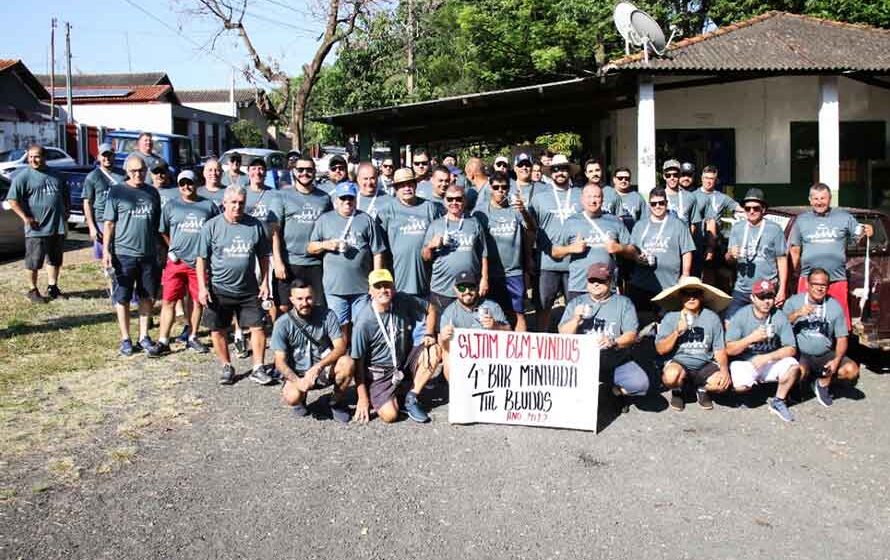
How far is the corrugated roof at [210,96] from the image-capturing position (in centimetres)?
6381

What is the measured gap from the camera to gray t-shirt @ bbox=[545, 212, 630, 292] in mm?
7430

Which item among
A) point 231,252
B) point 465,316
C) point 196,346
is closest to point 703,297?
point 465,316

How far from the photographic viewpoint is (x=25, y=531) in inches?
180

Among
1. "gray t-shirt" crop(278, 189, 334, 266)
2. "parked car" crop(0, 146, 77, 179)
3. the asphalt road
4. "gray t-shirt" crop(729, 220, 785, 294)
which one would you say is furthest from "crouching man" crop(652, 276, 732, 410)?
Result: "parked car" crop(0, 146, 77, 179)

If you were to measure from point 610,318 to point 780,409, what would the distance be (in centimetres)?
149

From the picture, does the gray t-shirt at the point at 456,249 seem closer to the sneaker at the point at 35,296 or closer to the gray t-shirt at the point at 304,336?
the gray t-shirt at the point at 304,336

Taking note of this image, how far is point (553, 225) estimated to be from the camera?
8.12 m

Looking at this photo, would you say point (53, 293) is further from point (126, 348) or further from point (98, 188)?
point (126, 348)

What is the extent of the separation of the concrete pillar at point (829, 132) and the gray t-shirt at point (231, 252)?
10957 mm

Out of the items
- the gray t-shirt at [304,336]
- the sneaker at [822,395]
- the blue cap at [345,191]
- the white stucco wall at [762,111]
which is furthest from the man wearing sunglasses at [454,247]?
the white stucco wall at [762,111]

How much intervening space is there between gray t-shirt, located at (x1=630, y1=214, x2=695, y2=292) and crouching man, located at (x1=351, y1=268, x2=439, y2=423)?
2315mm

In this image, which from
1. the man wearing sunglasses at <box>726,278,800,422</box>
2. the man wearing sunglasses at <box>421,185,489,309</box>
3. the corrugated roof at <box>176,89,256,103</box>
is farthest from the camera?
the corrugated roof at <box>176,89,256,103</box>

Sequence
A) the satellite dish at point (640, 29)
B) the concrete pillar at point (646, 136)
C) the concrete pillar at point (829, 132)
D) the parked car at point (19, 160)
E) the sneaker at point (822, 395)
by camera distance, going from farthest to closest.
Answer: the parked car at point (19, 160) → the concrete pillar at point (829, 132) → the concrete pillar at point (646, 136) → the satellite dish at point (640, 29) → the sneaker at point (822, 395)

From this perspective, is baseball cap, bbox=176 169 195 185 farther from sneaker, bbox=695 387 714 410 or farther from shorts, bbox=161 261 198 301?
sneaker, bbox=695 387 714 410
